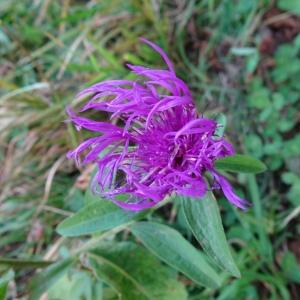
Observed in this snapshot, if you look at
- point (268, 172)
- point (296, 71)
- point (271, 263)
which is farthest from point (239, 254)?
point (296, 71)

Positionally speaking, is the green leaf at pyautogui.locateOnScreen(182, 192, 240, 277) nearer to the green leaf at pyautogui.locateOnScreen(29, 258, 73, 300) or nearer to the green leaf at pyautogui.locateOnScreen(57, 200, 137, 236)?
the green leaf at pyautogui.locateOnScreen(57, 200, 137, 236)

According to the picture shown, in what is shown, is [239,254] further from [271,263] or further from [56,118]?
[56,118]

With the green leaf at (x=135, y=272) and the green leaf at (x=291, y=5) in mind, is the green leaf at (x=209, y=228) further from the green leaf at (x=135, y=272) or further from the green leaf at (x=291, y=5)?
the green leaf at (x=291, y=5)

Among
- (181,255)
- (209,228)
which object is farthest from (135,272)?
(209,228)

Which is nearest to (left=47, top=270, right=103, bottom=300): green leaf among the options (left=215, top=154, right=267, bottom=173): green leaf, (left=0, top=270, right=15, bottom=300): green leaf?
(left=0, top=270, right=15, bottom=300): green leaf

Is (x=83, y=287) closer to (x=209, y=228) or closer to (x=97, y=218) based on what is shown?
(x=97, y=218)
